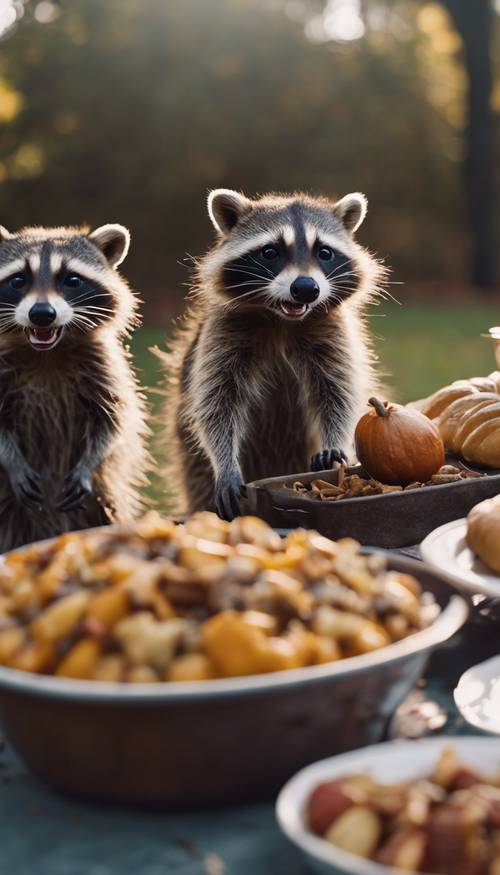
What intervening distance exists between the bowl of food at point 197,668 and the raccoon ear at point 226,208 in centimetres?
157

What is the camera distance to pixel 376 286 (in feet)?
8.61

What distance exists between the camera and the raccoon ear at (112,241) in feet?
8.18

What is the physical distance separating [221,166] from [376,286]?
13.4m

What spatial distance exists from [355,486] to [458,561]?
523 mm

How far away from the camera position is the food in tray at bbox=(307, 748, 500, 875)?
0.87 metres

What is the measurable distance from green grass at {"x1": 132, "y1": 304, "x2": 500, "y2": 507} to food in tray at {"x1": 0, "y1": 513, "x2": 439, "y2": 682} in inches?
236

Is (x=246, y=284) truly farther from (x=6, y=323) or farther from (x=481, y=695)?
(x=481, y=695)

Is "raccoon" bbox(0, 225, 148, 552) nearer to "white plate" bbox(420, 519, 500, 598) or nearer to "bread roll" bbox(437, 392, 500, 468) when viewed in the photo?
"bread roll" bbox(437, 392, 500, 468)

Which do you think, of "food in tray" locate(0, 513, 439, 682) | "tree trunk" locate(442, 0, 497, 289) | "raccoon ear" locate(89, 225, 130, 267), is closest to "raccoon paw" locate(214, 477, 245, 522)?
"raccoon ear" locate(89, 225, 130, 267)

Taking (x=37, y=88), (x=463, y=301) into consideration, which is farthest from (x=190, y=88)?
(x=463, y=301)

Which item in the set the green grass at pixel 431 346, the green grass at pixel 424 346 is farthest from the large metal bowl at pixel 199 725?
the green grass at pixel 424 346

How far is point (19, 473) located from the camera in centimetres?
225

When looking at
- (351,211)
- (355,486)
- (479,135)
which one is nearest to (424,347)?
(479,135)

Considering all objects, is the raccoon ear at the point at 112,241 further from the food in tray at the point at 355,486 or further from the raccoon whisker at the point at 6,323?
the food in tray at the point at 355,486
